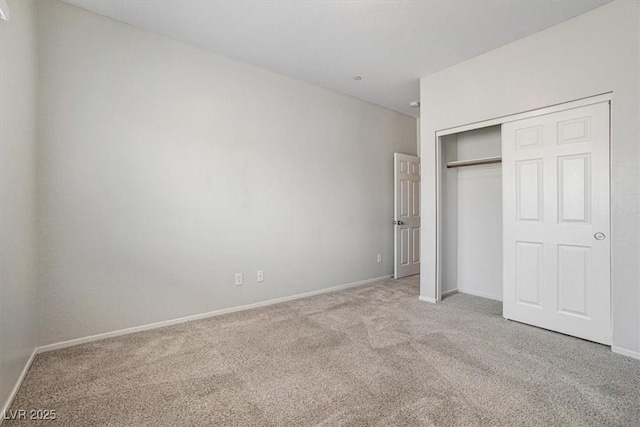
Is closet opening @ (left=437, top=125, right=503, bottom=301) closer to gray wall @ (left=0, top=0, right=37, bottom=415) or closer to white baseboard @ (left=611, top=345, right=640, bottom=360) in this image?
white baseboard @ (left=611, top=345, right=640, bottom=360)

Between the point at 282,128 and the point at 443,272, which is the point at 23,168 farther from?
the point at 443,272

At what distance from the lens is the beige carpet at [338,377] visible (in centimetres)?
171

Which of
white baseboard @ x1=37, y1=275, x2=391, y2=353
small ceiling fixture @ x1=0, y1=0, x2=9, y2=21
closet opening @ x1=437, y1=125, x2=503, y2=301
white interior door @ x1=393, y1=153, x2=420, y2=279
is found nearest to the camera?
small ceiling fixture @ x1=0, y1=0, x2=9, y2=21

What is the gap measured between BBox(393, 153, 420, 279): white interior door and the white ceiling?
173 centimetres

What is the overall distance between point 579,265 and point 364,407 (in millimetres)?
2326

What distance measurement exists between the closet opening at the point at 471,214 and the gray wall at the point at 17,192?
12.5 ft

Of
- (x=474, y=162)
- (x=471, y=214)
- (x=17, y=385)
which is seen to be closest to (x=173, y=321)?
(x=17, y=385)

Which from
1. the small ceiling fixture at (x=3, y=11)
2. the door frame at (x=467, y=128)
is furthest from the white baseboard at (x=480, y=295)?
the small ceiling fixture at (x=3, y=11)

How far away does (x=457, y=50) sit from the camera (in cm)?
329

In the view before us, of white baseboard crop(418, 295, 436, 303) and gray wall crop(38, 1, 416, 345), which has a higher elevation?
gray wall crop(38, 1, 416, 345)

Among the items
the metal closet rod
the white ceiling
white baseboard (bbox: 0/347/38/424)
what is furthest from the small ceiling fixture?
the metal closet rod

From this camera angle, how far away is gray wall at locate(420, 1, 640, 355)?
7.90ft

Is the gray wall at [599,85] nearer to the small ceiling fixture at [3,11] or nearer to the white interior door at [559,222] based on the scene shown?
the white interior door at [559,222]

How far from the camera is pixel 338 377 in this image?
6.86 ft
